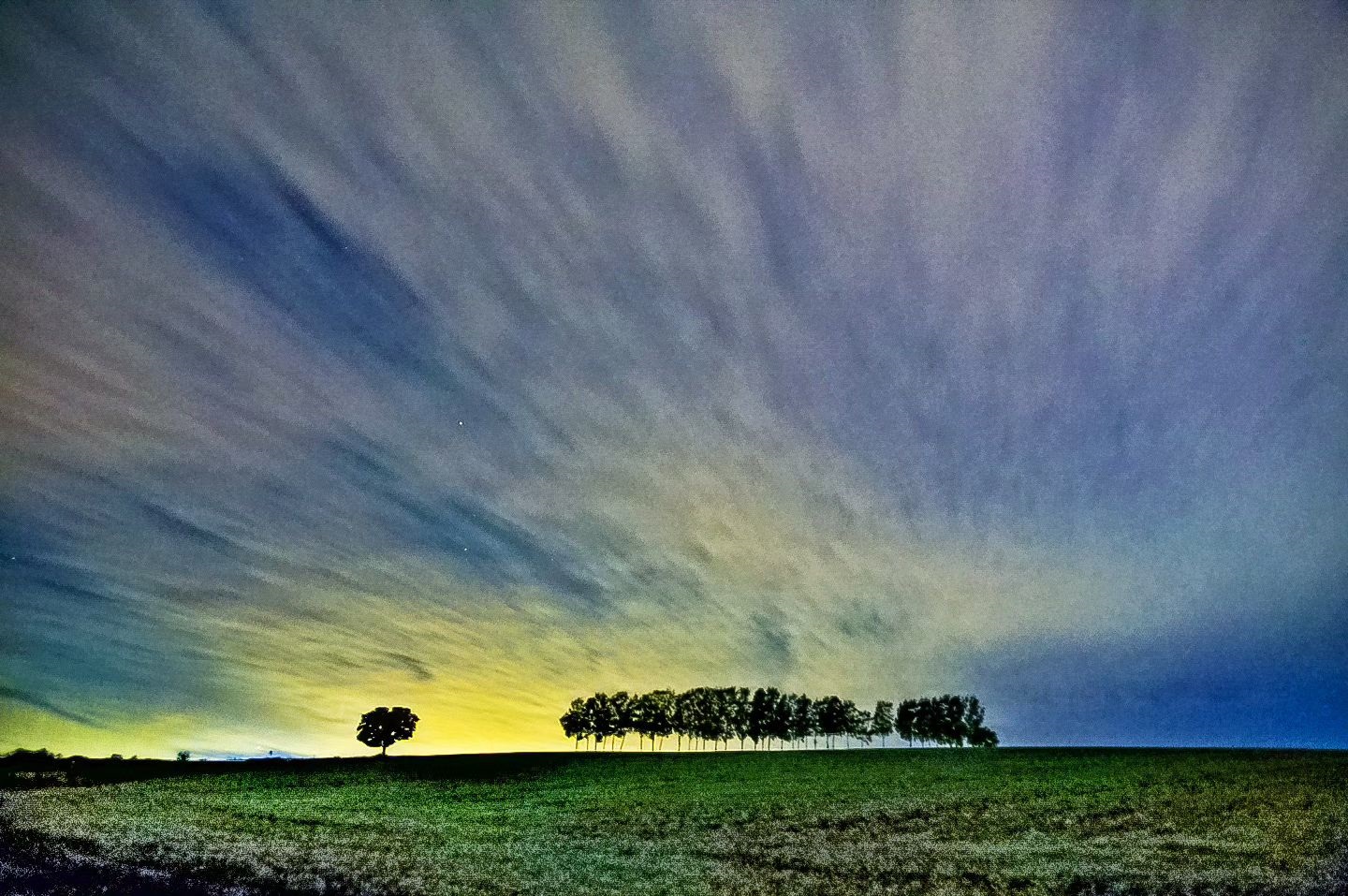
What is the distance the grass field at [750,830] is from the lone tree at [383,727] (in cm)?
6639

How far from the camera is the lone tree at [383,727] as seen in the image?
449ft

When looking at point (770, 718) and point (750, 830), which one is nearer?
point (750, 830)

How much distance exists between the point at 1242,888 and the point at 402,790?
62.9 meters

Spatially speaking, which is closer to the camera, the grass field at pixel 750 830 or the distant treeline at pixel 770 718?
the grass field at pixel 750 830

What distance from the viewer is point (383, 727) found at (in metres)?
138

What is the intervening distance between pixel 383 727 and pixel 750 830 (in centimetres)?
11942

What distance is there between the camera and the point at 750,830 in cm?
3912

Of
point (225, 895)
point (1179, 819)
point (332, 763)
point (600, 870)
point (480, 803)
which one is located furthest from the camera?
point (332, 763)

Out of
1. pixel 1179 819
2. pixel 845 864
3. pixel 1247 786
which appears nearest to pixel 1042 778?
pixel 1247 786

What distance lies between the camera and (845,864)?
2919 centimetres

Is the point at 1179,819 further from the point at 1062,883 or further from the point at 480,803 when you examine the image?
the point at 480,803

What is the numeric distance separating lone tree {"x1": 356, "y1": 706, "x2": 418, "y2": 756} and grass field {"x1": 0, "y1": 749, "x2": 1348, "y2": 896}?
6639 centimetres

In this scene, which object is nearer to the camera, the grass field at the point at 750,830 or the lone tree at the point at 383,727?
the grass field at the point at 750,830

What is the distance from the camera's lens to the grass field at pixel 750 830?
84.6ft
